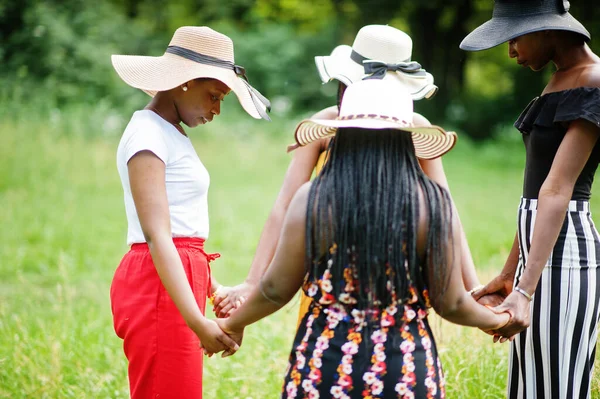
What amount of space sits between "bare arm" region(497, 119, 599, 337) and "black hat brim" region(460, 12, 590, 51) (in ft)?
1.32

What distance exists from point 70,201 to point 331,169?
886 cm

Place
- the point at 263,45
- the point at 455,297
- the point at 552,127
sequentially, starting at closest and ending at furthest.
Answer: the point at 455,297
the point at 552,127
the point at 263,45

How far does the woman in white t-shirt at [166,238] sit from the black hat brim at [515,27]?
3.65 feet

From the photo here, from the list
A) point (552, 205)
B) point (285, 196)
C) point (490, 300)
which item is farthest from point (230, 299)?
point (552, 205)

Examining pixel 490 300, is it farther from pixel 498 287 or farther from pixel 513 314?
pixel 513 314

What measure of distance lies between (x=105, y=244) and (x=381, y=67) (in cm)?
619

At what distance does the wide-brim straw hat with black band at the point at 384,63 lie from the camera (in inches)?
129

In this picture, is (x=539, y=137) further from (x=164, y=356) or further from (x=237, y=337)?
(x=164, y=356)

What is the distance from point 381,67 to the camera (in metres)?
3.24

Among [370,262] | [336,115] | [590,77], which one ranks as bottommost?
[370,262]

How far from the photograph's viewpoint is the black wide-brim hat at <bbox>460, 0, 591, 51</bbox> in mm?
2975

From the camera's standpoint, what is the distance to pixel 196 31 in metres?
3.12

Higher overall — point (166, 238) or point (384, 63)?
point (384, 63)

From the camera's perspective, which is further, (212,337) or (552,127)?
(552,127)
